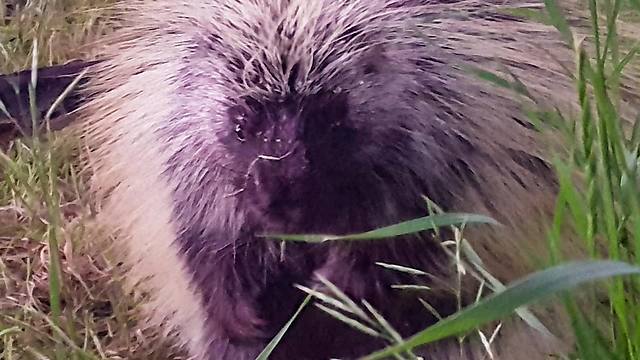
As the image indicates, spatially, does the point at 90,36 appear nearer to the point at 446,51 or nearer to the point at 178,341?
the point at 178,341

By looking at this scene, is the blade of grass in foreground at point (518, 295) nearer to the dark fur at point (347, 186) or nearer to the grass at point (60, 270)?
the dark fur at point (347, 186)

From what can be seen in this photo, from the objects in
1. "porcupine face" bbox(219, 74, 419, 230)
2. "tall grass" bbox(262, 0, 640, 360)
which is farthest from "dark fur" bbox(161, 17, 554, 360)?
"tall grass" bbox(262, 0, 640, 360)

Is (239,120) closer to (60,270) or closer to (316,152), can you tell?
(316,152)

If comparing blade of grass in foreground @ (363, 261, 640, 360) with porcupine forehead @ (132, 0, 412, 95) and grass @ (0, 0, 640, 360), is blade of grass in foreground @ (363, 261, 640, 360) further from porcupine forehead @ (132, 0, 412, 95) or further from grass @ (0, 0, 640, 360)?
porcupine forehead @ (132, 0, 412, 95)

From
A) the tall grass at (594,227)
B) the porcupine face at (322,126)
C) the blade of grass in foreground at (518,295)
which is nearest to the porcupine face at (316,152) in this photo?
the porcupine face at (322,126)

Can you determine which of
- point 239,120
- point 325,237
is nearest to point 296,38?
point 239,120

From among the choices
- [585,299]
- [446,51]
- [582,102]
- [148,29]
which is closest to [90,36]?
[148,29]
